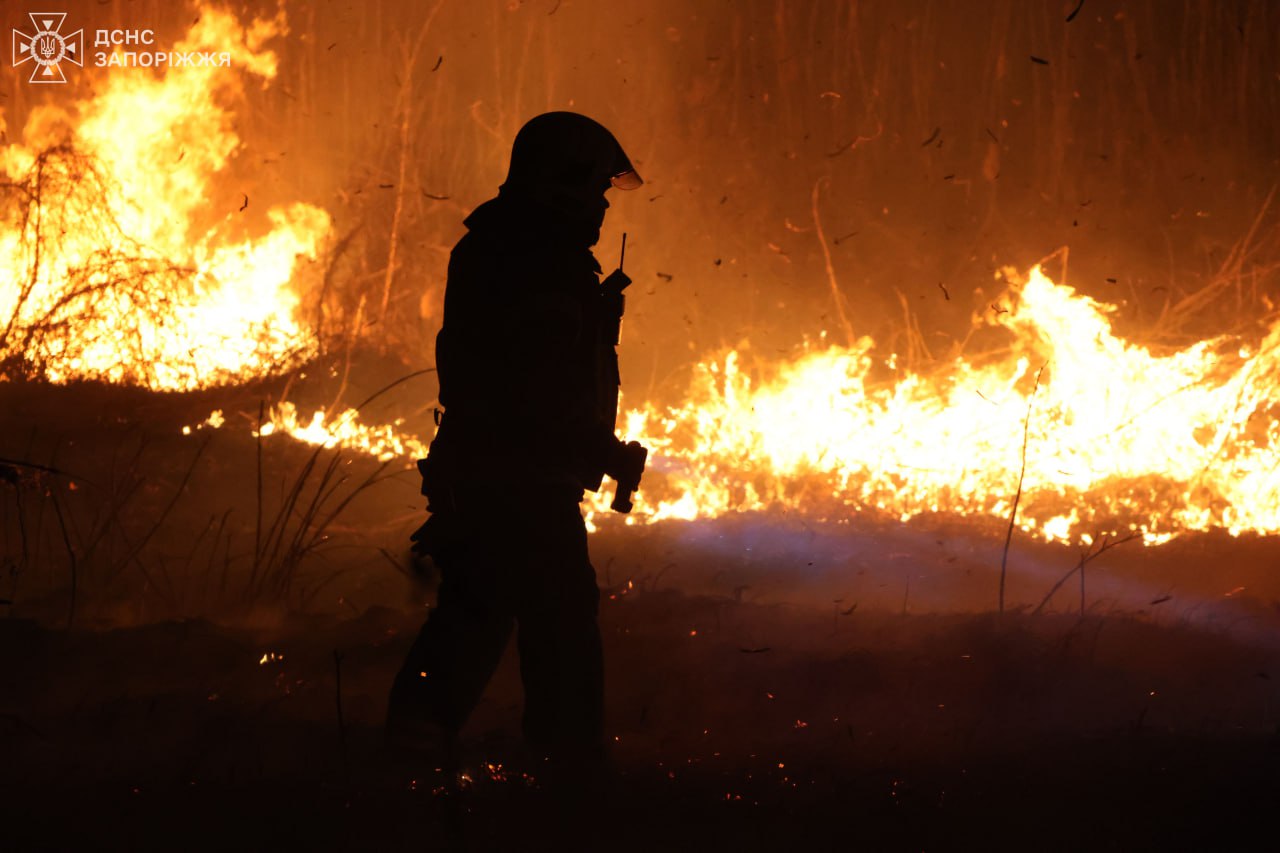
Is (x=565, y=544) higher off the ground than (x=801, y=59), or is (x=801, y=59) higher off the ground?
(x=801, y=59)

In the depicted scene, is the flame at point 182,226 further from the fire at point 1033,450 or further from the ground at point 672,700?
the fire at point 1033,450

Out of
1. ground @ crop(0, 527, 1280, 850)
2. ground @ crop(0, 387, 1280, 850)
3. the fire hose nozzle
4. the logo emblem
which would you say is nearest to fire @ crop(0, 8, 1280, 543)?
the logo emblem

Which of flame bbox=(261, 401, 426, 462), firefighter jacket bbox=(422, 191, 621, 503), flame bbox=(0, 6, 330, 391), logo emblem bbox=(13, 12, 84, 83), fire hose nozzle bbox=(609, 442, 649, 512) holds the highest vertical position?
logo emblem bbox=(13, 12, 84, 83)

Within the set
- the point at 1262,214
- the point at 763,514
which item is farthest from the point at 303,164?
the point at 1262,214

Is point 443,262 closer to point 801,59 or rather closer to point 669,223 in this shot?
point 669,223

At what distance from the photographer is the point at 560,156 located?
3318 millimetres

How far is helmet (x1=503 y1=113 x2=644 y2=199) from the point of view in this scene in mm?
3318

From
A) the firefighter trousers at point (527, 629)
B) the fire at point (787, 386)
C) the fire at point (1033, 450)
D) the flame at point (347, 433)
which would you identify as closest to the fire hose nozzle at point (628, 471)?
the firefighter trousers at point (527, 629)

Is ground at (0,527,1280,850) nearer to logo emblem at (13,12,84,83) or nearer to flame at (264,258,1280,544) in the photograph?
flame at (264,258,1280,544)

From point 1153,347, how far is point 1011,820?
296 inches

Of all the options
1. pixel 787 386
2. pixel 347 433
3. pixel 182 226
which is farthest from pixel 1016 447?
pixel 182 226

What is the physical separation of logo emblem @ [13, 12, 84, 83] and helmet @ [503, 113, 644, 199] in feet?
27.4

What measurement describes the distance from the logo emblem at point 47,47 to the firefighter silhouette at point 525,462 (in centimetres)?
843

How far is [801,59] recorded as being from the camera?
1058cm
